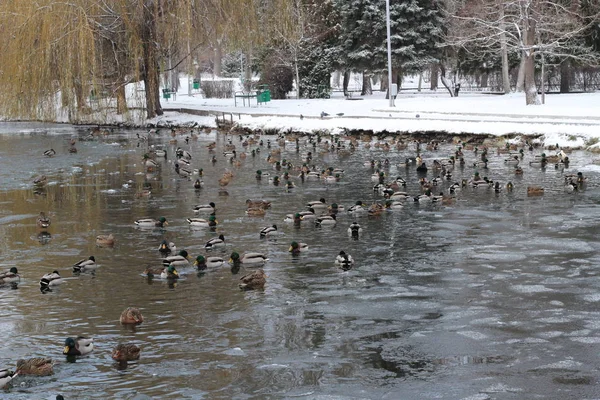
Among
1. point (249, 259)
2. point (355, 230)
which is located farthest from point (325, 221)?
point (249, 259)

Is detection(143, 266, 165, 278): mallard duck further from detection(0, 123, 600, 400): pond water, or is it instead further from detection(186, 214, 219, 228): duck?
detection(186, 214, 219, 228): duck

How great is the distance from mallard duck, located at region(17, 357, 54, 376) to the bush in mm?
60383

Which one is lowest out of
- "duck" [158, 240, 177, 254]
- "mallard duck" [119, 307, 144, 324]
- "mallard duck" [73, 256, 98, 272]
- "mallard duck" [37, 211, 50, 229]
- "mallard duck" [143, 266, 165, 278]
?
"mallard duck" [119, 307, 144, 324]

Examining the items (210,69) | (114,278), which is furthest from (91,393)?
(210,69)

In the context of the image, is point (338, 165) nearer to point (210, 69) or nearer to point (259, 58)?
point (259, 58)

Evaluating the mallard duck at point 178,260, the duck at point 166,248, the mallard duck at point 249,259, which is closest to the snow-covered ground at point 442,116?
the mallard duck at point 249,259

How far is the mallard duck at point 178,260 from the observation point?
16052 millimetres

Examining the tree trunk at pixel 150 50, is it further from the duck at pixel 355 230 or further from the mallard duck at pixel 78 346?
the mallard duck at pixel 78 346

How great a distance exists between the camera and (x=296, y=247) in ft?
56.3

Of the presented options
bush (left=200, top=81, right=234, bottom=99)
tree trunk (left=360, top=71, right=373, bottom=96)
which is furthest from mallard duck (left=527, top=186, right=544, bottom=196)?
bush (left=200, top=81, right=234, bottom=99)

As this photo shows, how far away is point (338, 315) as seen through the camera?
1307 cm

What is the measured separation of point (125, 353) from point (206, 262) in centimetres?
490

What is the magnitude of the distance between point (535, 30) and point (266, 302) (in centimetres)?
3567

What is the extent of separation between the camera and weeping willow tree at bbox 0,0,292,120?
40750 mm
